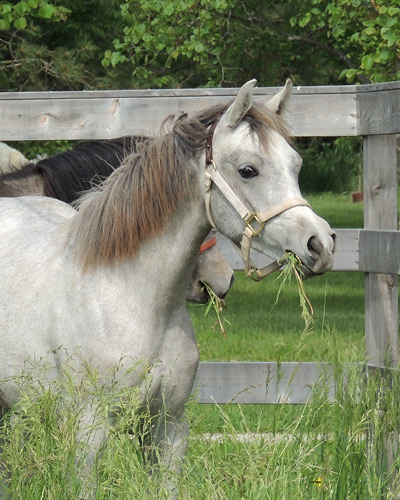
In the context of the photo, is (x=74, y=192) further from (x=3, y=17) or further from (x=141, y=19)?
(x=141, y=19)

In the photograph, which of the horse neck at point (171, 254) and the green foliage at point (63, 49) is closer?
the horse neck at point (171, 254)

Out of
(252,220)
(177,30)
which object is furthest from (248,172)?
(177,30)

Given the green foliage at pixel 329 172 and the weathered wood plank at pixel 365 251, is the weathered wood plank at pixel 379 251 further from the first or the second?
the green foliage at pixel 329 172

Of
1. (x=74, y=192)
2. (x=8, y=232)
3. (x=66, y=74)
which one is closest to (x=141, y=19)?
(x=66, y=74)

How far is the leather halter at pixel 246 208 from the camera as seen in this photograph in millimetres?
3047

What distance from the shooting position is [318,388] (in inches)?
125

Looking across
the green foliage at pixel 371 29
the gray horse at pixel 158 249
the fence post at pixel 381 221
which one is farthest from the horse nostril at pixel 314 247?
the green foliage at pixel 371 29

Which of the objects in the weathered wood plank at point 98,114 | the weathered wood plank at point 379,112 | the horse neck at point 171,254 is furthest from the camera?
the weathered wood plank at point 98,114

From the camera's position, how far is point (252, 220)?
10.2 ft

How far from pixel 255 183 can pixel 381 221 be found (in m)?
1.56

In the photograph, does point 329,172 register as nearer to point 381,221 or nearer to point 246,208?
point 381,221

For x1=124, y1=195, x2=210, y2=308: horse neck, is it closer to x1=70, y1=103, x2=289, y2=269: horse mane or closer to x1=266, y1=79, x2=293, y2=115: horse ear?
x1=70, y1=103, x2=289, y2=269: horse mane

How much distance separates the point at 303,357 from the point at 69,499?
435 cm

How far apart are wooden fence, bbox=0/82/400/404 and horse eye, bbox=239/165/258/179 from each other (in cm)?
141
